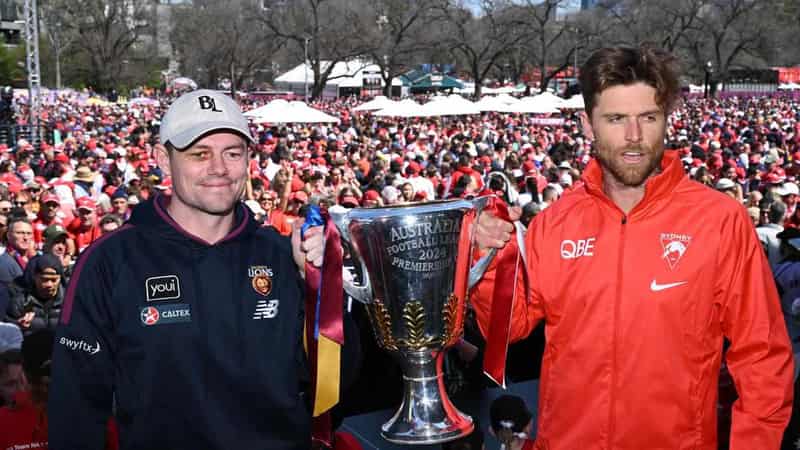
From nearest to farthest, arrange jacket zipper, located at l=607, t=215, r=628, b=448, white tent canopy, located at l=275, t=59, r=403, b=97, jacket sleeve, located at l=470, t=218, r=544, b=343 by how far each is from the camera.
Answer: jacket zipper, located at l=607, t=215, r=628, b=448
jacket sleeve, located at l=470, t=218, r=544, b=343
white tent canopy, located at l=275, t=59, r=403, b=97

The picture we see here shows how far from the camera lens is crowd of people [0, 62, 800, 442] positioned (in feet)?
18.6

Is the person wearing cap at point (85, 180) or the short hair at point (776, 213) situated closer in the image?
the short hair at point (776, 213)

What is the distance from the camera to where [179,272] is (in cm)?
218

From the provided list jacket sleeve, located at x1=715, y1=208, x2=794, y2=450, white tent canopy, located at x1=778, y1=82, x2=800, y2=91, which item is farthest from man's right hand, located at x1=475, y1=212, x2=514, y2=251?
white tent canopy, located at x1=778, y1=82, x2=800, y2=91

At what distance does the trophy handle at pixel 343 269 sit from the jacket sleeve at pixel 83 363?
0.57 metres

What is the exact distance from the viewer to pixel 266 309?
87.6 inches

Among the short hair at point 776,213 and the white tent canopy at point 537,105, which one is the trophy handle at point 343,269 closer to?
the short hair at point 776,213

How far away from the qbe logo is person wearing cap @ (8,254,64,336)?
161 inches

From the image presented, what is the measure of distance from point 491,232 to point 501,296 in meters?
0.17

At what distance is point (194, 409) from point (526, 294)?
3.07 ft

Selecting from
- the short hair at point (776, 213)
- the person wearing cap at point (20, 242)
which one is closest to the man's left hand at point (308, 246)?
the person wearing cap at point (20, 242)

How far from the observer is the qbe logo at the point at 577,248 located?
2.35m

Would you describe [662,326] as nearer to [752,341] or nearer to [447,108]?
[752,341]

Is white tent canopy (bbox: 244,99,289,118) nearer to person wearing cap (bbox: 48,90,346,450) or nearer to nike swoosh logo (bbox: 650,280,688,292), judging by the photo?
person wearing cap (bbox: 48,90,346,450)
